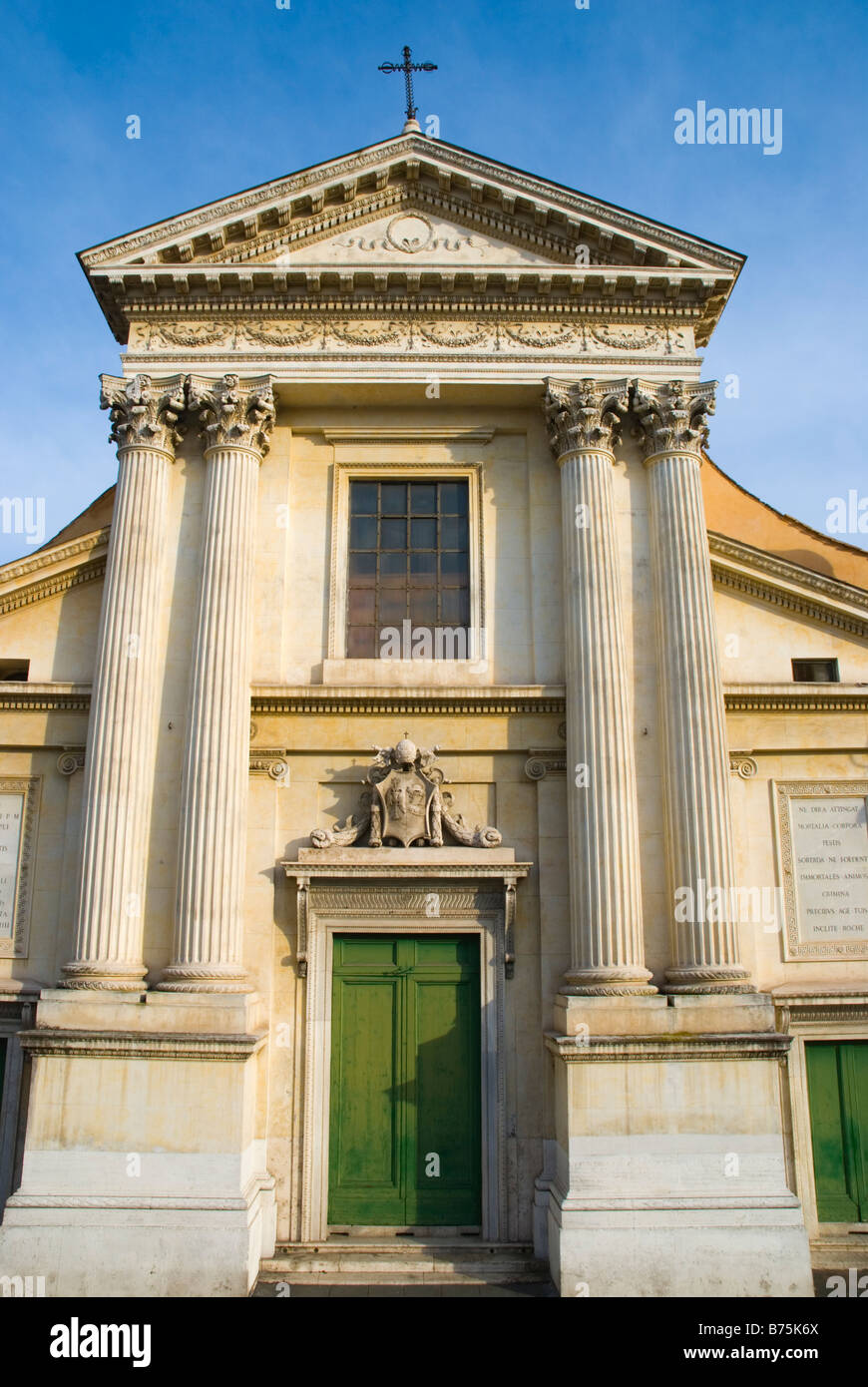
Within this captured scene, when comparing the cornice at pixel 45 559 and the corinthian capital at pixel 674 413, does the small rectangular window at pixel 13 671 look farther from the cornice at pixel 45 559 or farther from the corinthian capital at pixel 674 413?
the corinthian capital at pixel 674 413

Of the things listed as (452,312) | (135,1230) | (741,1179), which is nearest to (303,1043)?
(135,1230)

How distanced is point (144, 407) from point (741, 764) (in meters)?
9.25

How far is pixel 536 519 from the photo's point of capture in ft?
47.9

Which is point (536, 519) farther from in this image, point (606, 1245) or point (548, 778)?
point (606, 1245)

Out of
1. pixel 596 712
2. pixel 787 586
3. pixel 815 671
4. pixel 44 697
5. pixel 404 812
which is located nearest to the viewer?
pixel 596 712

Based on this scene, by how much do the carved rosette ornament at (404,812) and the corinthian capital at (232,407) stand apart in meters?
4.66

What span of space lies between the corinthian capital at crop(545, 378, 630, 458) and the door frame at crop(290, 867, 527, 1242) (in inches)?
227

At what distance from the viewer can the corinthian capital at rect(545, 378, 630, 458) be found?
14125 millimetres

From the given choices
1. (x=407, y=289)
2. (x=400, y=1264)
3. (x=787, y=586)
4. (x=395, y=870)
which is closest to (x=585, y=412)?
(x=407, y=289)

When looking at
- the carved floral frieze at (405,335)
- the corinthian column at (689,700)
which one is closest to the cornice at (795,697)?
the corinthian column at (689,700)

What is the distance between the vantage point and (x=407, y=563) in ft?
48.4

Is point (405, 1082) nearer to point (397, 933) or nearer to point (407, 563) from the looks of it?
point (397, 933)

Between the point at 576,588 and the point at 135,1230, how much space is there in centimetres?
891

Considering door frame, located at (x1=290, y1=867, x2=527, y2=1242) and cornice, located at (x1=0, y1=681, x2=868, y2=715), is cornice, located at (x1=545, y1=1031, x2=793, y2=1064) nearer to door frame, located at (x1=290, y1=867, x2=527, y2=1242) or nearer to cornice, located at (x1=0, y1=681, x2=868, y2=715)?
door frame, located at (x1=290, y1=867, x2=527, y2=1242)
